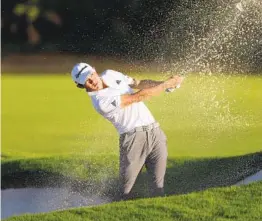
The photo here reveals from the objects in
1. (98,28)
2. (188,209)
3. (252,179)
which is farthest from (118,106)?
(98,28)

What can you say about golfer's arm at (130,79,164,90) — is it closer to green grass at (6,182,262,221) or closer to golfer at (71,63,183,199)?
golfer at (71,63,183,199)

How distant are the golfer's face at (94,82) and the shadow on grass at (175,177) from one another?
130 centimetres

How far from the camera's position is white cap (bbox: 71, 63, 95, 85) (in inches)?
243

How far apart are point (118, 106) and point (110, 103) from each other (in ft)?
0.20

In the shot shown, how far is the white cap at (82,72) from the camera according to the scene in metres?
6.17

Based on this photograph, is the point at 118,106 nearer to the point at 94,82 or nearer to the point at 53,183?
the point at 94,82

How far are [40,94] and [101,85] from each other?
654 inches

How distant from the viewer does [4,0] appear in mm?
38688

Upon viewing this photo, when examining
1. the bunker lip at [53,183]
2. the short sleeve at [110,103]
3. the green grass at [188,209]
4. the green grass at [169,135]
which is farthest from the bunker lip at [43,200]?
the short sleeve at [110,103]

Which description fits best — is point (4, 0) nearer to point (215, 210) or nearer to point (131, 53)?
point (131, 53)

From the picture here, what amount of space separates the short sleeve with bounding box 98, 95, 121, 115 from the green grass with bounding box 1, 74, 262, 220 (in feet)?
2.53

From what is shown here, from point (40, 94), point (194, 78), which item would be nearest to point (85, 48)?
point (40, 94)

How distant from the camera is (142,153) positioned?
644cm

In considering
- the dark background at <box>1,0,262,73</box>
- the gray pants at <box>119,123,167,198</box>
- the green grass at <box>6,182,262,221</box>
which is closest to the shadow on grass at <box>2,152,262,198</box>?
the gray pants at <box>119,123,167,198</box>
